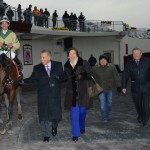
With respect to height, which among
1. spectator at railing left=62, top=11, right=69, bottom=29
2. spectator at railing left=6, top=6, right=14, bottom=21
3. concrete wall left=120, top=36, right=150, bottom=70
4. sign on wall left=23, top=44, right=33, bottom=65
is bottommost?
sign on wall left=23, top=44, right=33, bottom=65

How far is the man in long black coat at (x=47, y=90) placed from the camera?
24.8 ft

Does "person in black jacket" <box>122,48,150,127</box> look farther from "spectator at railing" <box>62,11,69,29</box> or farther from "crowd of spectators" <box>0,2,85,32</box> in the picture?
"spectator at railing" <box>62,11,69,29</box>

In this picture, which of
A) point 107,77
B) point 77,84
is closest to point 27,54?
point 107,77

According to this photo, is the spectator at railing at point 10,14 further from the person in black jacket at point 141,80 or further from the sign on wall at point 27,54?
the person in black jacket at point 141,80

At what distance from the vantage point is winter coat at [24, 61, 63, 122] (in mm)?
7574

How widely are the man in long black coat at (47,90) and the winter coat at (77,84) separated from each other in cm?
22

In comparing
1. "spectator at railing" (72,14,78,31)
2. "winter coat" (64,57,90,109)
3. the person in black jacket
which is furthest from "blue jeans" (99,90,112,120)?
"spectator at railing" (72,14,78,31)

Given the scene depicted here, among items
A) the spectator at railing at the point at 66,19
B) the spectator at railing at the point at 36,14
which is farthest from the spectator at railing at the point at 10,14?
the spectator at railing at the point at 66,19

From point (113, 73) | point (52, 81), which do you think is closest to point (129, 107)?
point (113, 73)

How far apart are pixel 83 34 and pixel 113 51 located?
261 inches

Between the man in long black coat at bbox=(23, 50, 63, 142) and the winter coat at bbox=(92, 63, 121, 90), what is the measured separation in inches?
101

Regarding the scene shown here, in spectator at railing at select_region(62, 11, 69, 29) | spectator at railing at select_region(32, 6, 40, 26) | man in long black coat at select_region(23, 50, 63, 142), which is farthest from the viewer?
spectator at railing at select_region(62, 11, 69, 29)

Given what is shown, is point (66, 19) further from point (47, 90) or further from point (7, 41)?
point (47, 90)

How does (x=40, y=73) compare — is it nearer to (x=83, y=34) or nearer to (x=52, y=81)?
(x=52, y=81)
